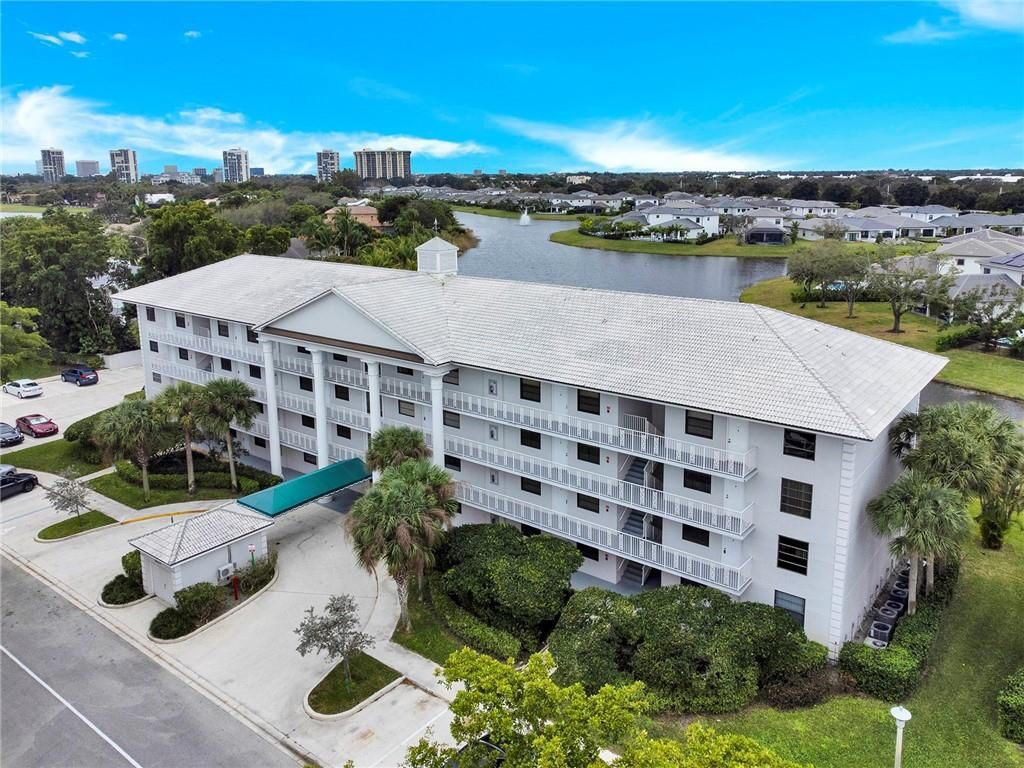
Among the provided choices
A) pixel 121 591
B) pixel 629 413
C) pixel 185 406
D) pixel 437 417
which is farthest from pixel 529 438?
pixel 185 406

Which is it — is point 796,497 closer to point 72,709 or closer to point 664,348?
point 664,348

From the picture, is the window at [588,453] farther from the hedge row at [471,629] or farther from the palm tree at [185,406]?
the palm tree at [185,406]

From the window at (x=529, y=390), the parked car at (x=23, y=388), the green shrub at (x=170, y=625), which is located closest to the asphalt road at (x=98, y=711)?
the green shrub at (x=170, y=625)

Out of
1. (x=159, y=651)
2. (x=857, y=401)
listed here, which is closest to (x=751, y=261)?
(x=857, y=401)

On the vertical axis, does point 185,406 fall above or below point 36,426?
above

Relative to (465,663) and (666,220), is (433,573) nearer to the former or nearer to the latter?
(465,663)
